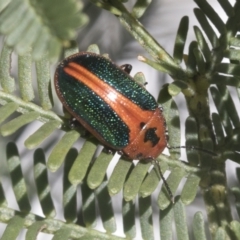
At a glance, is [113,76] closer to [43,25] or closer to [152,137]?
[152,137]

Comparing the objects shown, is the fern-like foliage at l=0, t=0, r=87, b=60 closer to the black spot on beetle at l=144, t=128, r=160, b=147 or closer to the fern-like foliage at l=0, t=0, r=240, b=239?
the fern-like foliage at l=0, t=0, r=240, b=239

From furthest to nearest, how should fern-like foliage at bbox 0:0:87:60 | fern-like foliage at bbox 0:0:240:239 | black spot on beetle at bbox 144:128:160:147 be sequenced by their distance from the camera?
black spot on beetle at bbox 144:128:160:147, fern-like foliage at bbox 0:0:240:239, fern-like foliage at bbox 0:0:87:60

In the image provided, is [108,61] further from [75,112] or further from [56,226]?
[56,226]

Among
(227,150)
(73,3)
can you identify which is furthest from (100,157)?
(73,3)

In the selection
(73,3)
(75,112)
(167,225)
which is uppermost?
(73,3)

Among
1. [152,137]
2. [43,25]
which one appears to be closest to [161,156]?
[152,137]

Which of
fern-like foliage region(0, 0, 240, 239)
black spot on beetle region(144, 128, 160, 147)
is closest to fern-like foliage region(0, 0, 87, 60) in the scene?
fern-like foliage region(0, 0, 240, 239)
